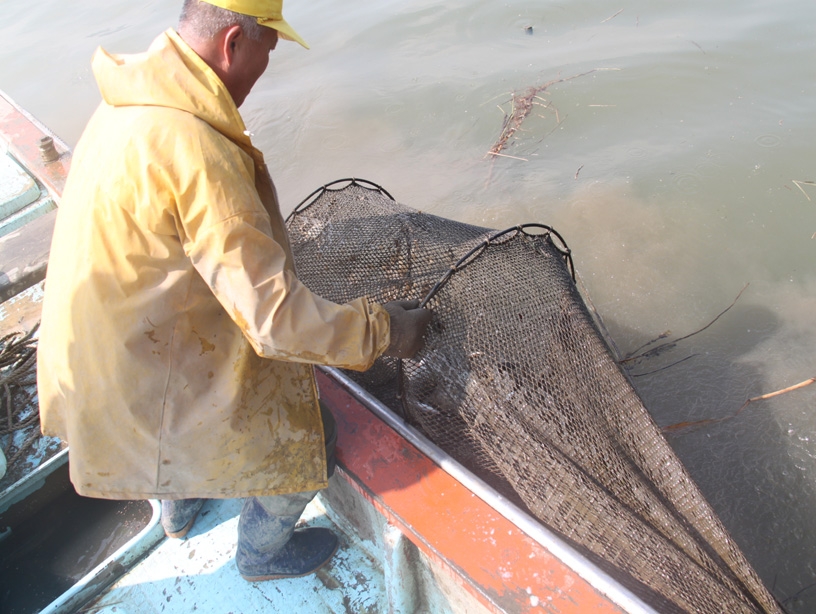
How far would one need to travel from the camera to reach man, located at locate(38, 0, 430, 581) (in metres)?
1.52

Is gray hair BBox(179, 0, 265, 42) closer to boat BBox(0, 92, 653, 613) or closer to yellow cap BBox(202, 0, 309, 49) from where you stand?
yellow cap BBox(202, 0, 309, 49)

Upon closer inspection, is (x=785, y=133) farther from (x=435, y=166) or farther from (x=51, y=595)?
(x=51, y=595)

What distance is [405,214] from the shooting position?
2771mm

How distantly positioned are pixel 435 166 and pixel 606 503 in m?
4.06

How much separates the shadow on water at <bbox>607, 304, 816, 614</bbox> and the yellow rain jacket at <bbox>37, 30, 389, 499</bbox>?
2.17m

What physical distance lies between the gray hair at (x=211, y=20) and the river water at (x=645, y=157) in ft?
9.56

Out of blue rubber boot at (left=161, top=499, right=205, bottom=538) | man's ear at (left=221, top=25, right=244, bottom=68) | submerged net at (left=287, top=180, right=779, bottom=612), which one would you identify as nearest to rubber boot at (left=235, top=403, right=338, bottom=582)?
blue rubber boot at (left=161, top=499, right=205, bottom=538)

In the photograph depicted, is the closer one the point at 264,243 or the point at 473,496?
the point at 264,243

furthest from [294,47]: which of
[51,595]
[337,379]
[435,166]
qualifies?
[51,595]

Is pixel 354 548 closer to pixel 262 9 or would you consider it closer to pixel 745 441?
pixel 262 9

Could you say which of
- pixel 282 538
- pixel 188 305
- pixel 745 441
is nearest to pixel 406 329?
pixel 188 305

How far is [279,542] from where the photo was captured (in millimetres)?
2234

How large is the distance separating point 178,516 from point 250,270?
147 cm

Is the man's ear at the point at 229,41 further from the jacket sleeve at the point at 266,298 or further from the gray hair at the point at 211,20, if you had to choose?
the jacket sleeve at the point at 266,298
